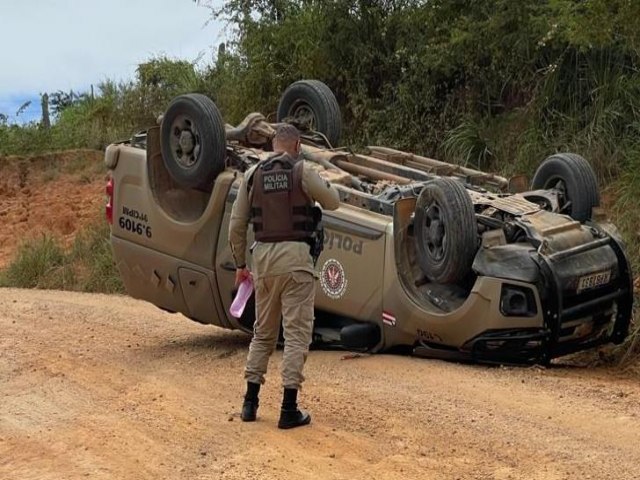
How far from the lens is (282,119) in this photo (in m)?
9.81

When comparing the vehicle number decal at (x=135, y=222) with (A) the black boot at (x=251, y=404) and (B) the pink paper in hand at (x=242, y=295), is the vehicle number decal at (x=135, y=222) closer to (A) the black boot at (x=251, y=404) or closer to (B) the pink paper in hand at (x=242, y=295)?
(B) the pink paper in hand at (x=242, y=295)

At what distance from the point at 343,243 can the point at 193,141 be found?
1.65 metres

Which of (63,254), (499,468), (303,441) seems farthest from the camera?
(63,254)

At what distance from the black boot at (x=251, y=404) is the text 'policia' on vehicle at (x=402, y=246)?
1542 mm

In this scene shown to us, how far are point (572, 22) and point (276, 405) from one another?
225 inches

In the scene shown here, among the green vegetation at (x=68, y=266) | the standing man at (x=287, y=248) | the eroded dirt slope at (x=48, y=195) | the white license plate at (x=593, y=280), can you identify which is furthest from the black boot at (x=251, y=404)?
the eroded dirt slope at (x=48, y=195)

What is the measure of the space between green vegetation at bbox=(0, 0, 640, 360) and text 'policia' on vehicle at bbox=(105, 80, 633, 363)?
221 centimetres

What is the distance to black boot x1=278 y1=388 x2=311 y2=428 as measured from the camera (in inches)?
227

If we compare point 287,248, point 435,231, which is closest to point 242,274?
point 287,248

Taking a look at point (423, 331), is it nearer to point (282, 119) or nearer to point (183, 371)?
point (183, 371)

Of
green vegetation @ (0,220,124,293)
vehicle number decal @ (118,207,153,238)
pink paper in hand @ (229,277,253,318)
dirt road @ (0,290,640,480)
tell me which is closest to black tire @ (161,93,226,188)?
vehicle number decal @ (118,207,153,238)

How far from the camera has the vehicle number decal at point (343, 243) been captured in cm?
743

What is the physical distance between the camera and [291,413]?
5.77 metres

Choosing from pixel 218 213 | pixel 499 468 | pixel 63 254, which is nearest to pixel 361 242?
pixel 218 213
